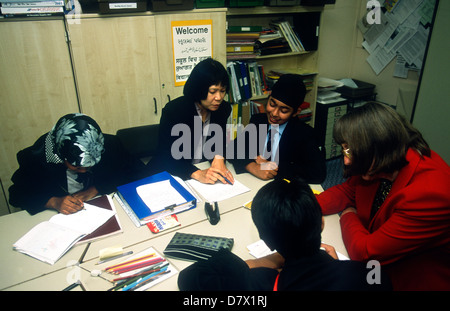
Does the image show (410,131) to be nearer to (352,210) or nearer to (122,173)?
(352,210)

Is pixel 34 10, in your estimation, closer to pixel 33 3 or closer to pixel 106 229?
pixel 33 3

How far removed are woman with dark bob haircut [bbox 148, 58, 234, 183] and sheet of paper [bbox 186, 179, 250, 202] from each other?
0.03 metres

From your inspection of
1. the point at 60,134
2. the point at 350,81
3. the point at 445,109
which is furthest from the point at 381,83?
the point at 60,134

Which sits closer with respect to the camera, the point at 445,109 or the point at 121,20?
the point at 121,20

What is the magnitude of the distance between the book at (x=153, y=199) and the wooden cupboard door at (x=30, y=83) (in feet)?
3.22

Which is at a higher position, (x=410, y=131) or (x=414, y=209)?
(x=410, y=131)

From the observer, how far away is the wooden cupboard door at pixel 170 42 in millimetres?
2502

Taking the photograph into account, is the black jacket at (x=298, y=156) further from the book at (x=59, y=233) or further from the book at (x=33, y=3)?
the book at (x=33, y=3)

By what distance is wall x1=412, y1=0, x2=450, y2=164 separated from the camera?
→ 2506mm

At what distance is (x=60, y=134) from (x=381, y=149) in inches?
58.3

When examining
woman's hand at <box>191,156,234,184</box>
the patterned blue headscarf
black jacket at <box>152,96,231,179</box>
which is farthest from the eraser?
black jacket at <box>152,96,231,179</box>

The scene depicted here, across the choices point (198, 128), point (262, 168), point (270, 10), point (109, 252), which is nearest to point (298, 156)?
point (262, 168)

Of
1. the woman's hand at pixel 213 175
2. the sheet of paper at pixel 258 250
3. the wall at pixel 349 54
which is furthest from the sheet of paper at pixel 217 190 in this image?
the wall at pixel 349 54
